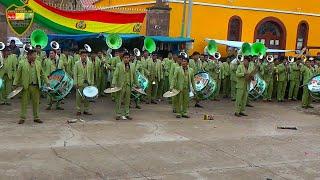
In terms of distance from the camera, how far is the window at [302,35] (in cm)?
2709

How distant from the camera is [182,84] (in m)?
13.4

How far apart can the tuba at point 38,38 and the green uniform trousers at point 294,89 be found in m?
9.07

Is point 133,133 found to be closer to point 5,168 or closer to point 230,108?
point 5,168

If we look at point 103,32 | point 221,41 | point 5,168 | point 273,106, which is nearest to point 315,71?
point 273,106

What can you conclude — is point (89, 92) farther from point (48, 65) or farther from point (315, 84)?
point (315, 84)

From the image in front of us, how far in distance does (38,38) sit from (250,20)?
12.4 metres

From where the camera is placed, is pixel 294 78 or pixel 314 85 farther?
pixel 294 78

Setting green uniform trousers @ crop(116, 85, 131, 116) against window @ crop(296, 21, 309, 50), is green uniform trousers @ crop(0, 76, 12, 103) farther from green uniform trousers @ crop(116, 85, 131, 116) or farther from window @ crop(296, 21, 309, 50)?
window @ crop(296, 21, 309, 50)

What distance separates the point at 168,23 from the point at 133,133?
10920 millimetres

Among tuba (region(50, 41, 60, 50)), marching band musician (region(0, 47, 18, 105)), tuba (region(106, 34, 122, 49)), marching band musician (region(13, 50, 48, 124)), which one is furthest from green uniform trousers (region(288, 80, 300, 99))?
marching band musician (region(13, 50, 48, 124))

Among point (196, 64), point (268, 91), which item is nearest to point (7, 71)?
point (196, 64)

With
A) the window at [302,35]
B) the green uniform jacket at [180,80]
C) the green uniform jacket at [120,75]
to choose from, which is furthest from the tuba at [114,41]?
the window at [302,35]

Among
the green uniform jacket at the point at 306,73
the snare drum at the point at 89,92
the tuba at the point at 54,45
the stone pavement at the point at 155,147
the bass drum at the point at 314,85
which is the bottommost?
the stone pavement at the point at 155,147

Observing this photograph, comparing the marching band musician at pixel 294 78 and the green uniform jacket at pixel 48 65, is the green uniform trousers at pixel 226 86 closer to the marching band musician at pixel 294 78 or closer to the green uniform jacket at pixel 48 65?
the marching band musician at pixel 294 78
